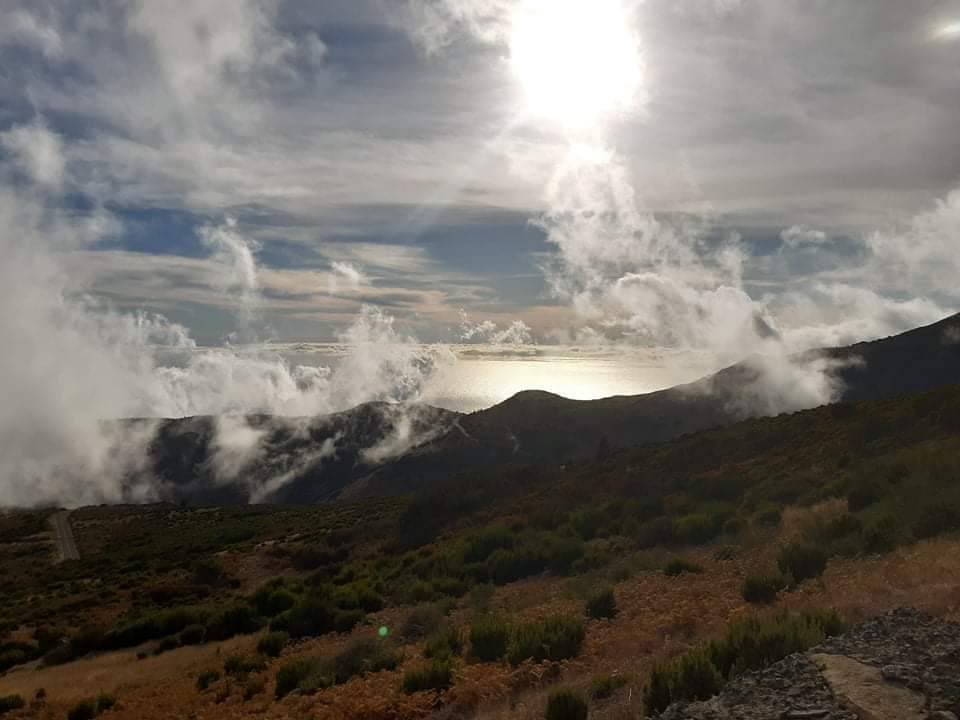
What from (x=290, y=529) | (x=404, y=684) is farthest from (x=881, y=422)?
(x=290, y=529)

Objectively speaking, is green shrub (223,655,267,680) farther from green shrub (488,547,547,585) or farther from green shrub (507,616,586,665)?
green shrub (488,547,547,585)

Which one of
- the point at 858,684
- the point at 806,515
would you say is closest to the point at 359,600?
the point at 806,515

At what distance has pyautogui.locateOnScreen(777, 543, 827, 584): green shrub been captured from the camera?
12.5 metres

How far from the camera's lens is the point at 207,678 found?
15.0 meters

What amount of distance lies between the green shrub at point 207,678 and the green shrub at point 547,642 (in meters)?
7.99

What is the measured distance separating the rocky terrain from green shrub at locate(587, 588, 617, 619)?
581 centimetres

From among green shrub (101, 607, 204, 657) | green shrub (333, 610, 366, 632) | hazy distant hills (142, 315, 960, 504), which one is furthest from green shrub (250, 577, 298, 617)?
hazy distant hills (142, 315, 960, 504)

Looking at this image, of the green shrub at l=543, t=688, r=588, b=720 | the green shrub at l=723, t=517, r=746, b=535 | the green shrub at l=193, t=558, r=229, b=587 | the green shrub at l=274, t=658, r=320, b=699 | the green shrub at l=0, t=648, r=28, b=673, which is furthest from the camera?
the green shrub at l=193, t=558, r=229, b=587

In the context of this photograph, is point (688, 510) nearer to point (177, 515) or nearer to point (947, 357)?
point (177, 515)

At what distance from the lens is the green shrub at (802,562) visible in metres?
12.5

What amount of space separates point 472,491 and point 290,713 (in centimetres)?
3791

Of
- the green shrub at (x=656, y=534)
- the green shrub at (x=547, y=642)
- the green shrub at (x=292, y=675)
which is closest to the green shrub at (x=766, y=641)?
the green shrub at (x=547, y=642)

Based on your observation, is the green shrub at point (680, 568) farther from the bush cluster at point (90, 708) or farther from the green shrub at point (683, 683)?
the bush cluster at point (90, 708)

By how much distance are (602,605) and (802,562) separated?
161 inches
